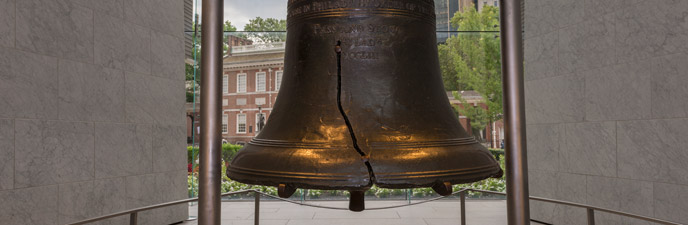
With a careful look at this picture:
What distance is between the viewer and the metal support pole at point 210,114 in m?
1.39

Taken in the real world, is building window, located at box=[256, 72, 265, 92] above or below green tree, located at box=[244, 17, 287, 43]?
below

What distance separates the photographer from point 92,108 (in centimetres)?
427

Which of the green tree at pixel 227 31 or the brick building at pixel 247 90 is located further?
the green tree at pixel 227 31

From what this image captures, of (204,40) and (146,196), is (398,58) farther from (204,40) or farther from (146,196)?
(146,196)

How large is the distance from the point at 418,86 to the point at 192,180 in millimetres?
5646

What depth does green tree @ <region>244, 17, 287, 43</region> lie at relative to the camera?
8.03 metres

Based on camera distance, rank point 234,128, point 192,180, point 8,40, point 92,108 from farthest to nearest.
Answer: point 234,128 < point 192,180 < point 92,108 < point 8,40

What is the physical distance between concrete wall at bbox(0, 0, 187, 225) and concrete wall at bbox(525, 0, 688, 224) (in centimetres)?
449

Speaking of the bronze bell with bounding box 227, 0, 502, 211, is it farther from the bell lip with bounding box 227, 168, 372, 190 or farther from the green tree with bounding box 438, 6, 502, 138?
the green tree with bounding box 438, 6, 502, 138

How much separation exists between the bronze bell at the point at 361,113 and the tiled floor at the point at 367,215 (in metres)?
4.29

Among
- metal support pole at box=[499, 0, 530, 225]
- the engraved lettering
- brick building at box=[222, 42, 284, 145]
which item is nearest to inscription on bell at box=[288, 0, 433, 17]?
the engraved lettering

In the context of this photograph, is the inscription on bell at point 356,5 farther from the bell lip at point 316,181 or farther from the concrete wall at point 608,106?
the concrete wall at point 608,106

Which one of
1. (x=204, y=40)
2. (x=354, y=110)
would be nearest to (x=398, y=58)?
(x=354, y=110)

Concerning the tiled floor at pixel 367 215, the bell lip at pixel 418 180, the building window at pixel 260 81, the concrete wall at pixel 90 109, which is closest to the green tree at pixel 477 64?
the tiled floor at pixel 367 215
